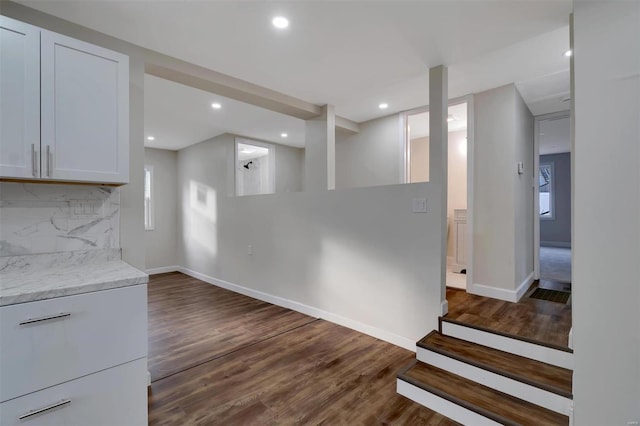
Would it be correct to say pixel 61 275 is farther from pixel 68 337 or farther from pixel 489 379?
pixel 489 379

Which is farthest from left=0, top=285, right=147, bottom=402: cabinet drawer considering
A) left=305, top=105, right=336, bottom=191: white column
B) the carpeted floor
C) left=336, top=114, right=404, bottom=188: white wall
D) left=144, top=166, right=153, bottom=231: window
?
left=144, top=166, right=153, bottom=231: window

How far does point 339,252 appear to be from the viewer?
329 centimetres

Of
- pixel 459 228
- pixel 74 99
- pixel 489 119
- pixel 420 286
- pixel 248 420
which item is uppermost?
pixel 489 119

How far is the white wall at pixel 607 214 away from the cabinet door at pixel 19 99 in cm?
276

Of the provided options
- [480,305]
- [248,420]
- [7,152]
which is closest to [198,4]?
[7,152]

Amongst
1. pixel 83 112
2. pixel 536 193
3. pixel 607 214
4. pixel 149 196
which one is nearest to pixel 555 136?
pixel 536 193

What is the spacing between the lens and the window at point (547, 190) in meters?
8.38

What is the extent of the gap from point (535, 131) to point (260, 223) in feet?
13.4

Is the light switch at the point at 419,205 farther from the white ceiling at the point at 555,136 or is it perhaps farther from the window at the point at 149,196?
the window at the point at 149,196

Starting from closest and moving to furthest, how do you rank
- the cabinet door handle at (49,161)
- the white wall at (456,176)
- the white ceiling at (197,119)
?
the cabinet door handle at (49,161) → the white ceiling at (197,119) → the white wall at (456,176)

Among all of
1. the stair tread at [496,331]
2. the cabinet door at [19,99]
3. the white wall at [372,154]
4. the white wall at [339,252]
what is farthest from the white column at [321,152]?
the cabinet door at [19,99]

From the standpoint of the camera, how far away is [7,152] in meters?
1.48

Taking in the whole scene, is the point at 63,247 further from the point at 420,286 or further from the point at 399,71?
the point at 399,71

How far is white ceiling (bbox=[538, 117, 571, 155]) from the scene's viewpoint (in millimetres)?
5324
